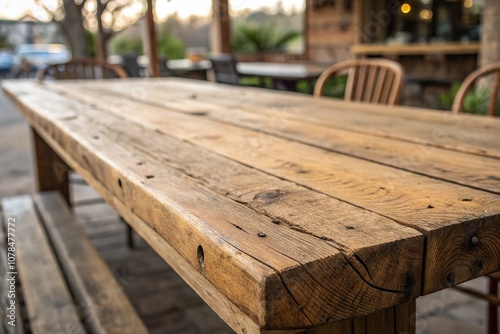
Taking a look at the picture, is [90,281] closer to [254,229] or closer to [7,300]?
[7,300]

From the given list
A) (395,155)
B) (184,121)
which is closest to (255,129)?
(184,121)

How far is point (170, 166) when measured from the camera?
3.15ft

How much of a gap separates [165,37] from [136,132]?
34.5ft

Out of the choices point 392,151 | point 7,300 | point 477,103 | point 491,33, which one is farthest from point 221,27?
point 392,151

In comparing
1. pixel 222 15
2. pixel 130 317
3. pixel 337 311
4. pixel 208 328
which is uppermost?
pixel 222 15

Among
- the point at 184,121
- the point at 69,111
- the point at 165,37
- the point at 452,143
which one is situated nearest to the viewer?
the point at 452,143

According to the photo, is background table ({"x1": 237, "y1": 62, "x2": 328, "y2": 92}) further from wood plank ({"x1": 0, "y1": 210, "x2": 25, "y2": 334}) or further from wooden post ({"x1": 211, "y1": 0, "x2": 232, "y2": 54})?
wood plank ({"x1": 0, "y1": 210, "x2": 25, "y2": 334})

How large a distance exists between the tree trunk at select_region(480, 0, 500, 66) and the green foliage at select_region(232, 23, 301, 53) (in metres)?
5.92

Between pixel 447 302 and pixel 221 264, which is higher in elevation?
pixel 221 264

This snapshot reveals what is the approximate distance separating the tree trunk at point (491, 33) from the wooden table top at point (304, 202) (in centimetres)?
323

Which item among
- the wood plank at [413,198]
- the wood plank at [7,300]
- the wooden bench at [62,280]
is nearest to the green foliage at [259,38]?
Answer: the wooden bench at [62,280]

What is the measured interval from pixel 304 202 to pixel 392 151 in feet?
1.28

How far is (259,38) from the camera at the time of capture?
398 inches

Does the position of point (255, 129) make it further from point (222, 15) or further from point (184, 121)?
point (222, 15)
